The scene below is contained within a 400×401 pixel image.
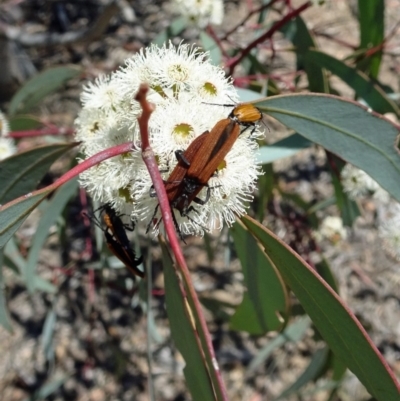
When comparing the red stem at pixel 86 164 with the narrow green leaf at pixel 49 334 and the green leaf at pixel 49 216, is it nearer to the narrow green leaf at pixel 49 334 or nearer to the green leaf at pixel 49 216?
the green leaf at pixel 49 216

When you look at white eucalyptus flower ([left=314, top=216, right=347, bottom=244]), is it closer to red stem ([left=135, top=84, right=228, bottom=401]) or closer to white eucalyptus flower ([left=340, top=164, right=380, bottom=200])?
white eucalyptus flower ([left=340, top=164, right=380, bottom=200])

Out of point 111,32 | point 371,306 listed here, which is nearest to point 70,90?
point 111,32

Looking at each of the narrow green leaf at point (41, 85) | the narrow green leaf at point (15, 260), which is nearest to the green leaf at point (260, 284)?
the narrow green leaf at point (15, 260)

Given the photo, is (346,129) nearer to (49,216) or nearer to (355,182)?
(355,182)

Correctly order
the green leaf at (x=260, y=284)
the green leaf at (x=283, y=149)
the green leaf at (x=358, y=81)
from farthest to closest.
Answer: the green leaf at (x=358, y=81), the green leaf at (x=283, y=149), the green leaf at (x=260, y=284)

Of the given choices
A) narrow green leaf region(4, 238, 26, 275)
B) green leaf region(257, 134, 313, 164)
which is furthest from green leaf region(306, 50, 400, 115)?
narrow green leaf region(4, 238, 26, 275)

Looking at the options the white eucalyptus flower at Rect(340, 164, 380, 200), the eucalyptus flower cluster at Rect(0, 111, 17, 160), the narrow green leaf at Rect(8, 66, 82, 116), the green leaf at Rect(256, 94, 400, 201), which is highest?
the narrow green leaf at Rect(8, 66, 82, 116)

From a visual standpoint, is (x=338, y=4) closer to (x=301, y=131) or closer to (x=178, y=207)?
(x=301, y=131)
